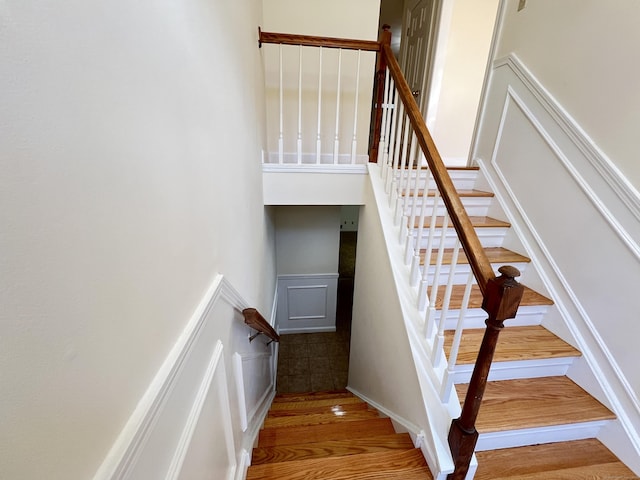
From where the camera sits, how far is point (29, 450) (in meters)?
0.31

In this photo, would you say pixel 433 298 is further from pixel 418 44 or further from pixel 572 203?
pixel 418 44

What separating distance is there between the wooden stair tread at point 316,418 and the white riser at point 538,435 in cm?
80

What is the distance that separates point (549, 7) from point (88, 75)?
2.58 metres

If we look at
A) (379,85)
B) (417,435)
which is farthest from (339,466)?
(379,85)

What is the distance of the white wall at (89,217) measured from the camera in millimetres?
306

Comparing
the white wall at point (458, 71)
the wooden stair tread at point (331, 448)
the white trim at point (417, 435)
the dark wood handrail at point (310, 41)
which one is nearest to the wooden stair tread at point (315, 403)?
the white trim at point (417, 435)

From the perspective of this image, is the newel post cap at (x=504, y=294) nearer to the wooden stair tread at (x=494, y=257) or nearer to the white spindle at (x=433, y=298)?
the white spindle at (x=433, y=298)

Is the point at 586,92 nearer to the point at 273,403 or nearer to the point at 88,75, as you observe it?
the point at 88,75

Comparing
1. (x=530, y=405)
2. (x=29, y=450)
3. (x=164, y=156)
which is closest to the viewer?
(x=29, y=450)

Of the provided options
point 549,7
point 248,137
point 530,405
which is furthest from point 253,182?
point 549,7

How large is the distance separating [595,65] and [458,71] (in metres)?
1.94

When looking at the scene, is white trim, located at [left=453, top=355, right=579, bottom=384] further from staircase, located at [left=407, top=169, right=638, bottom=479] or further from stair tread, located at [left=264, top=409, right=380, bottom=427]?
stair tread, located at [left=264, top=409, right=380, bottom=427]

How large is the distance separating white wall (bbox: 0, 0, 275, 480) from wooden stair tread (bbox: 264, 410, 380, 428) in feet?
5.01

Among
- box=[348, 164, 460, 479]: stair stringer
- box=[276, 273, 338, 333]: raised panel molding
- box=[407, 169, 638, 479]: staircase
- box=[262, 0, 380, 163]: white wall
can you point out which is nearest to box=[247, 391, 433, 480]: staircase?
box=[348, 164, 460, 479]: stair stringer
